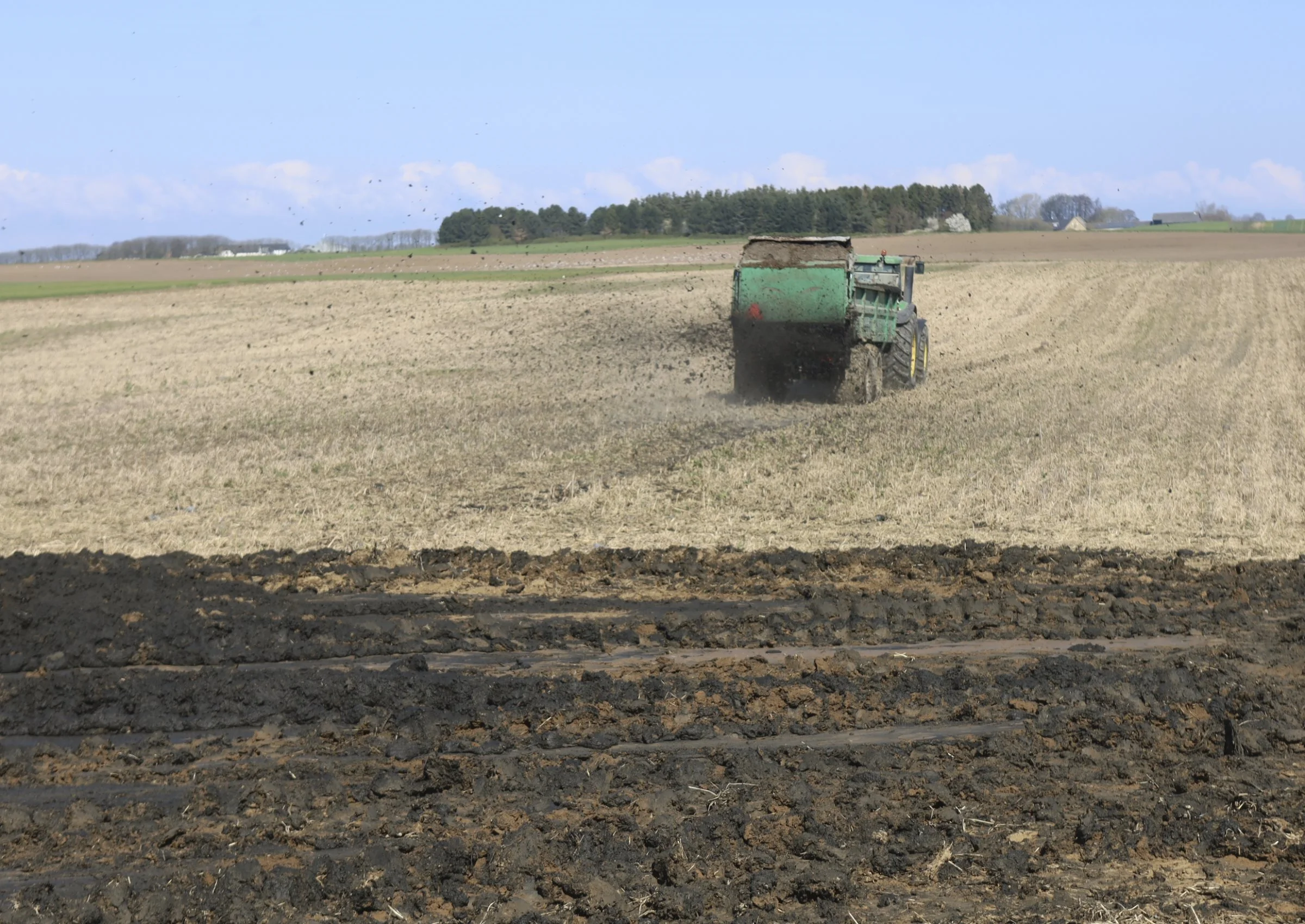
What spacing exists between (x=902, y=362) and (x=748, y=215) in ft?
137

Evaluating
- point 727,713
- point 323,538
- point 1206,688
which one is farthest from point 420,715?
point 323,538

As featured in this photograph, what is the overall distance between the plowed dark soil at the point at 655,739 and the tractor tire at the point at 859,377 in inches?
400

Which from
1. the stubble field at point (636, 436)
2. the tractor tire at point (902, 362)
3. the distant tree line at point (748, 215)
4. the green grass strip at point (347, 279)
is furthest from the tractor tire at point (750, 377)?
the distant tree line at point (748, 215)

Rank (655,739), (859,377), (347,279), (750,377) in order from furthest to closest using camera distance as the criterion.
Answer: (347,279) < (750,377) < (859,377) < (655,739)

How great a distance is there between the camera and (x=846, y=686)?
25.1 ft

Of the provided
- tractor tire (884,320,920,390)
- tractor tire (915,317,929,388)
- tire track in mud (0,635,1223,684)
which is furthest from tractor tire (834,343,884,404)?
tire track in mud (0,635,1223,684)

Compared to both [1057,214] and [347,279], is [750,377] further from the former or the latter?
[1057,214]

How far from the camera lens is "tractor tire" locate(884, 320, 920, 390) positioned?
2239 centimetres

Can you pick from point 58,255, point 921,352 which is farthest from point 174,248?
point 921,352

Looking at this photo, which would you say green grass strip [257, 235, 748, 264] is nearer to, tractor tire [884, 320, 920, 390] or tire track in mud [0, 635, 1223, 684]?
tractor tire [884, 320, 920, 390]

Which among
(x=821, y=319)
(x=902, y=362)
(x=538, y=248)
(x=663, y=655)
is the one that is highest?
(x=538, y=248)

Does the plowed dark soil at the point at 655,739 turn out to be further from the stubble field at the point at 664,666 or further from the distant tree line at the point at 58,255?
the distant tree line at the point at 58,255

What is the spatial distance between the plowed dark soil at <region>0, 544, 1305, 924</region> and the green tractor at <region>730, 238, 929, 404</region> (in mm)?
9465

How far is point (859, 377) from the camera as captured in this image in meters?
21.1
